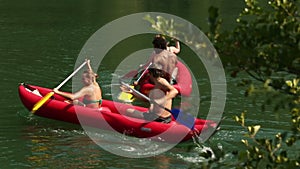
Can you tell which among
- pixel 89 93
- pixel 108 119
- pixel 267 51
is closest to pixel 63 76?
pixel 89 93

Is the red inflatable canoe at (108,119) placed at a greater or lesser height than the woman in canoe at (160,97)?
lesser

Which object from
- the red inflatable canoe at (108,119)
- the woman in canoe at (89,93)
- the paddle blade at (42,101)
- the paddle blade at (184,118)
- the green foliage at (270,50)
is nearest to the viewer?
the green foliage at (270,50)

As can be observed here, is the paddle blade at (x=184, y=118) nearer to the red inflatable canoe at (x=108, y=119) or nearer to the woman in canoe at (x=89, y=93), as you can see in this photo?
the red inflatable canoe at (x=108, y=119)

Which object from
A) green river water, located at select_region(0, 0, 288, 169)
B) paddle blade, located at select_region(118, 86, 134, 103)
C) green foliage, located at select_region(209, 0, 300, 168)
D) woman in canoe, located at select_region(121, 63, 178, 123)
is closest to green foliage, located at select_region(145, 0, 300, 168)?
green foliage, located at select_region(209, 0, 300, 168)

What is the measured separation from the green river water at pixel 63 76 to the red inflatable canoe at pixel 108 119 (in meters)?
0.26

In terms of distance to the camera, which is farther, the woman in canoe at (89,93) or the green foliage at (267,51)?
the woman in canoe at (89,93)

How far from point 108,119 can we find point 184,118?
4.97 ft

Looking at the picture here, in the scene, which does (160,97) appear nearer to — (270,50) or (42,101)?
(42,101)

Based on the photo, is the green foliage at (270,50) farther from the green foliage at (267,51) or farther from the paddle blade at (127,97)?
the paddle blade at (127,97)

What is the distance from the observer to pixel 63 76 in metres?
15.6

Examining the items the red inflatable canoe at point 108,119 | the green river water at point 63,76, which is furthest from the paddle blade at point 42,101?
the green river water at point 63,76

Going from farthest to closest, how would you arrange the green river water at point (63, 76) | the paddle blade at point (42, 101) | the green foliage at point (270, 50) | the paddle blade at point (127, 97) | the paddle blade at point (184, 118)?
the paddle blade at point (127, 97), the paddle blade at point (42, 101), the green river water at point (63, 76), the paddle blade at point (184, 118), the green foliage at point (270, 50)

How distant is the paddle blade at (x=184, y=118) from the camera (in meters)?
9.11

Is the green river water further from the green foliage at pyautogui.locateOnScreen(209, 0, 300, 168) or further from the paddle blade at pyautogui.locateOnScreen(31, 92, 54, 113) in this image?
the paddle blade at pyautogui.locateOnScreen(31, 92, 54, 113)
